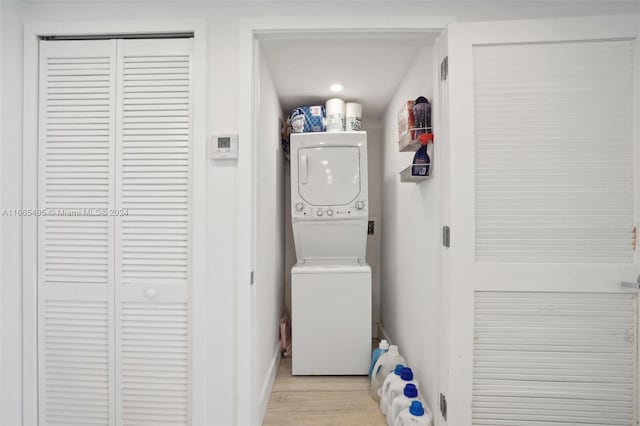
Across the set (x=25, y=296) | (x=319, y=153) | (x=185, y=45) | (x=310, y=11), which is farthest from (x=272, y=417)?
(x=310, y=11)

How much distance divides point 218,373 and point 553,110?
1.90 m

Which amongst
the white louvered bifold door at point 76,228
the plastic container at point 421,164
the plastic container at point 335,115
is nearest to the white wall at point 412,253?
the plastic container at point 421,164

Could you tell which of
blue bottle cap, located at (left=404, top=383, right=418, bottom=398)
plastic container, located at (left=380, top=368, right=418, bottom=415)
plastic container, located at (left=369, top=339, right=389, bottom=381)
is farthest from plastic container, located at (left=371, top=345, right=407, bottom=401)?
blue bottle cap, located at (left=404, top=383, right=418, bottom=398)

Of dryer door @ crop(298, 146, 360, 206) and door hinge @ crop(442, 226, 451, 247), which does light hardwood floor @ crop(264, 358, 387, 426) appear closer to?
door hinge @ crop(442, 226, 451, 247)

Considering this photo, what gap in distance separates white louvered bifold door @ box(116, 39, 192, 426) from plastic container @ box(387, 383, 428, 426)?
107cm

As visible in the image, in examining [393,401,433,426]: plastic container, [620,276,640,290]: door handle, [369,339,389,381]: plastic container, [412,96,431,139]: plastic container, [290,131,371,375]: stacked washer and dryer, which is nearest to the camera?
[620,276,640,290]: door handle

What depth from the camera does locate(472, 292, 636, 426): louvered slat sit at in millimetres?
1270

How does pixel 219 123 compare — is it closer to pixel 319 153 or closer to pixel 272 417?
pixel 319 153

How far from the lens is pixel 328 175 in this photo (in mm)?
2328

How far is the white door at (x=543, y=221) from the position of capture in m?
1.27

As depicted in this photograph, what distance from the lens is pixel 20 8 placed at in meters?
1.39

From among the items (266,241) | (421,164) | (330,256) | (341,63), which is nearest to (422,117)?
(421,164)

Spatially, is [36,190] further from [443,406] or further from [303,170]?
[443,406]

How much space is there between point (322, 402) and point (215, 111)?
184 centimetres
